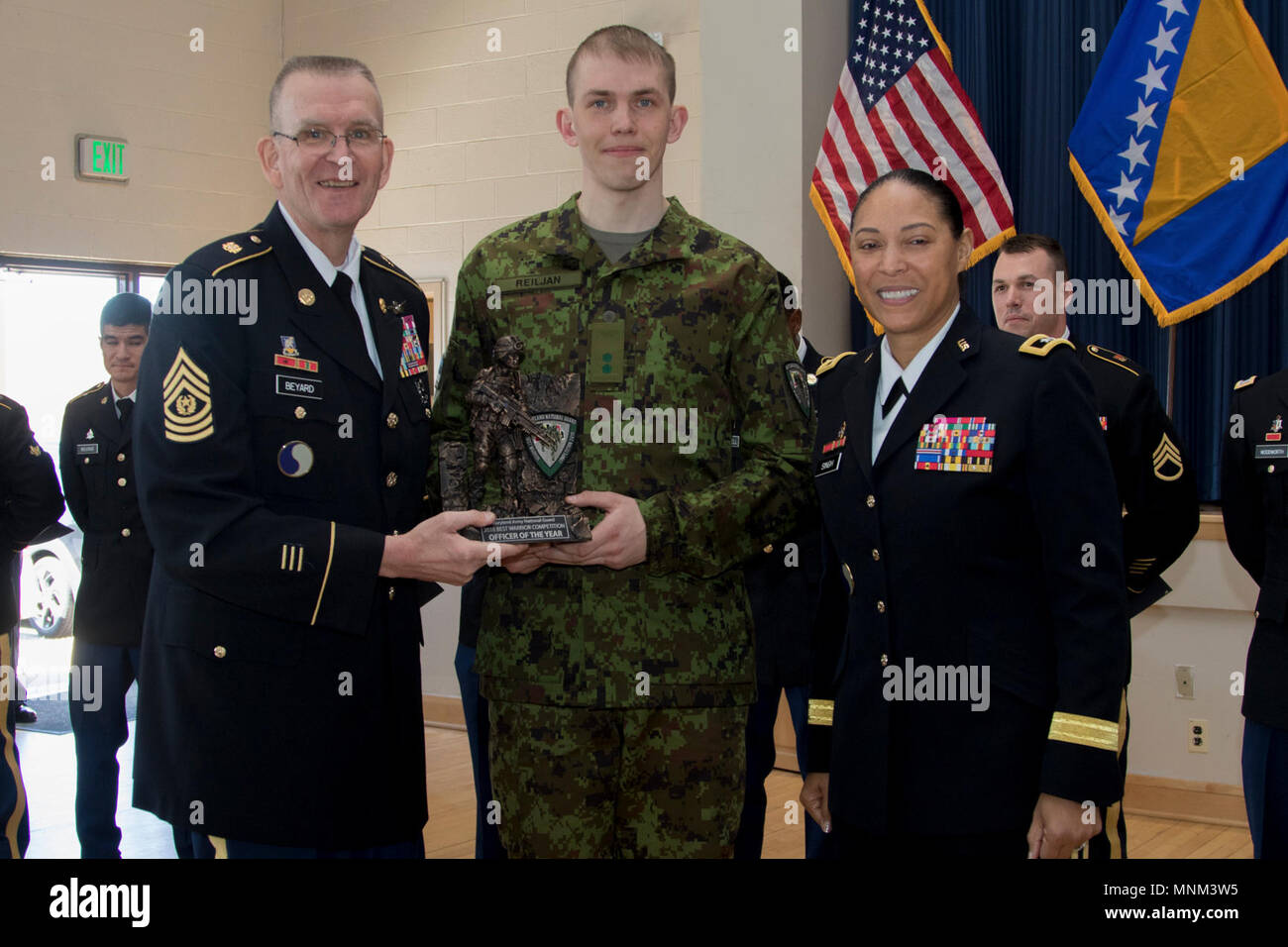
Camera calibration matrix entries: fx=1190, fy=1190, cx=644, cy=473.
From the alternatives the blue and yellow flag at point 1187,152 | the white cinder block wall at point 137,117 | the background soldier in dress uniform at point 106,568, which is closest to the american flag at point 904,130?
the blue and yellow flag at point 1187,152

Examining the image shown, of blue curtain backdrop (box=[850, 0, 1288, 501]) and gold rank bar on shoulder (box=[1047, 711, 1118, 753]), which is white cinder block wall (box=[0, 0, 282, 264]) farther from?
gold rank bar on shoulder (box=[1047, 711, 1118, 753])

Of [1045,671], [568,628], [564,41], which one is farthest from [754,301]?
[564,41]

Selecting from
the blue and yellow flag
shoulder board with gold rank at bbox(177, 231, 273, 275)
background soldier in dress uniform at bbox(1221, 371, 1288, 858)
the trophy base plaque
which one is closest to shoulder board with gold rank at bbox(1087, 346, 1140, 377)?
background soldier in dress uniform at bbox(1221, 371, 1288, 858)

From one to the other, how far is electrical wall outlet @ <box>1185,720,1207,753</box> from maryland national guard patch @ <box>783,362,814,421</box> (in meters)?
3.10

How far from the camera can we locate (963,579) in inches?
67.5

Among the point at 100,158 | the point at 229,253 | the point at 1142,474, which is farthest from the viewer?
the point at 100,158

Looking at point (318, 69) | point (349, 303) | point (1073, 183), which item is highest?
point (1073, 183)

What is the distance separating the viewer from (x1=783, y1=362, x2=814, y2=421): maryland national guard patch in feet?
6.35

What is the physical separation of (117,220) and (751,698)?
5.48 metres

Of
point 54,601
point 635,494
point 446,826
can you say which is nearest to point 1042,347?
point 635,494

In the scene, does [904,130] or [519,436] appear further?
[904,130]

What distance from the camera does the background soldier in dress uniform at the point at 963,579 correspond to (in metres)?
1.65

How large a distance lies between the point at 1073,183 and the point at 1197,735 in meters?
2.15

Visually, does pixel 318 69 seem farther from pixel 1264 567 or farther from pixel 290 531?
pixel 1264 567
